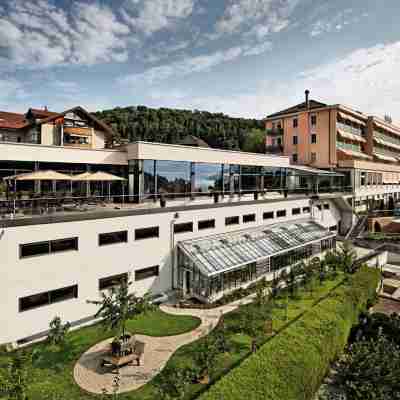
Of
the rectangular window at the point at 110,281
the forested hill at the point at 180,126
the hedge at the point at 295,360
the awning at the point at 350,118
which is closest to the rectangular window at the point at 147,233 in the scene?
the rectangular window at the point at 110,281

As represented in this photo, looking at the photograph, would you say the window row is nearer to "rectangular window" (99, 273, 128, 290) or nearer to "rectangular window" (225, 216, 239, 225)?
"rectangular window" (99, 273, 128, 290)

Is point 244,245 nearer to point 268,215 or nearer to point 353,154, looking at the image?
point 268,215

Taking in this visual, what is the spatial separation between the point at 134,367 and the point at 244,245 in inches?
486

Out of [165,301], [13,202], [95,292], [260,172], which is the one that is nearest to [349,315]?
[165,301]

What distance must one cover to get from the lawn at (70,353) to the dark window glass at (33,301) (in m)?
1.80

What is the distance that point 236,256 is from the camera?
20.4m

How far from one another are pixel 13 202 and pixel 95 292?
6396mm

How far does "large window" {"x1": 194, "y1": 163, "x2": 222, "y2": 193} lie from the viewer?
2611 cm

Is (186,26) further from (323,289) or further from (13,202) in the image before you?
(323,289)

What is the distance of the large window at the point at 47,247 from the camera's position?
13430 millimetres

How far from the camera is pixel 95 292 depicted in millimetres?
15805

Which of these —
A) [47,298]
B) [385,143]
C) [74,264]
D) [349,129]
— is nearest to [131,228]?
[74,264]

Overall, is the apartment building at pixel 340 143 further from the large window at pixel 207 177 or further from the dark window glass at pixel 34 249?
the dark window glass at pixel 34 249

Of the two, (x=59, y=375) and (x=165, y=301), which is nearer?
(x=59, y=375)
